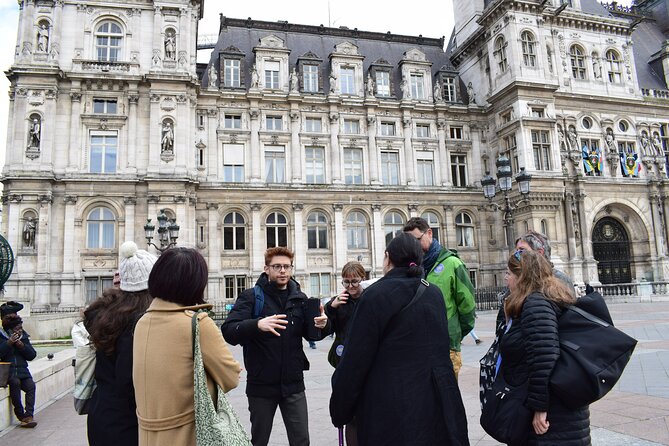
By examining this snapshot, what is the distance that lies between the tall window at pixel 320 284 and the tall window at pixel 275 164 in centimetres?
645

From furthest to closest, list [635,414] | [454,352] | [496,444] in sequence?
1. [635,414]
2. [496,444]
3. [454,352]

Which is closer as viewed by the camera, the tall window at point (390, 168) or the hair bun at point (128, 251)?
the hair bun at point (128, 251)

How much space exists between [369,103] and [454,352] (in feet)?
91.8

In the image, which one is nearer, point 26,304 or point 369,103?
point 26,304

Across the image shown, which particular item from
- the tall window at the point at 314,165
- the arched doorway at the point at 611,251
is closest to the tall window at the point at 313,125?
the tall window at the point at 314,165

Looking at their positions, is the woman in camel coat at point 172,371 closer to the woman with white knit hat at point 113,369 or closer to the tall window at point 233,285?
the woman with white knit hat at point 113,369

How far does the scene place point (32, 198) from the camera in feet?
A: 81.4

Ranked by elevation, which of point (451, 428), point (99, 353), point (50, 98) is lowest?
point (451, 428)

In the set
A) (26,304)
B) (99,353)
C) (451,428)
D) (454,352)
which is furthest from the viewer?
(26,304)

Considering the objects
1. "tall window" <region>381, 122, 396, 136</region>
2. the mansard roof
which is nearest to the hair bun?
the mansard roof

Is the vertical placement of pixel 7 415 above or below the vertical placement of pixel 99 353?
below

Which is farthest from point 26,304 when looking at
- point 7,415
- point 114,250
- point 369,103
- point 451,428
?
point 369,103

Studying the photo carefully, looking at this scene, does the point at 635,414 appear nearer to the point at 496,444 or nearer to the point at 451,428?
the point at 496,444

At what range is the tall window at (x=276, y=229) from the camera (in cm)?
2911
